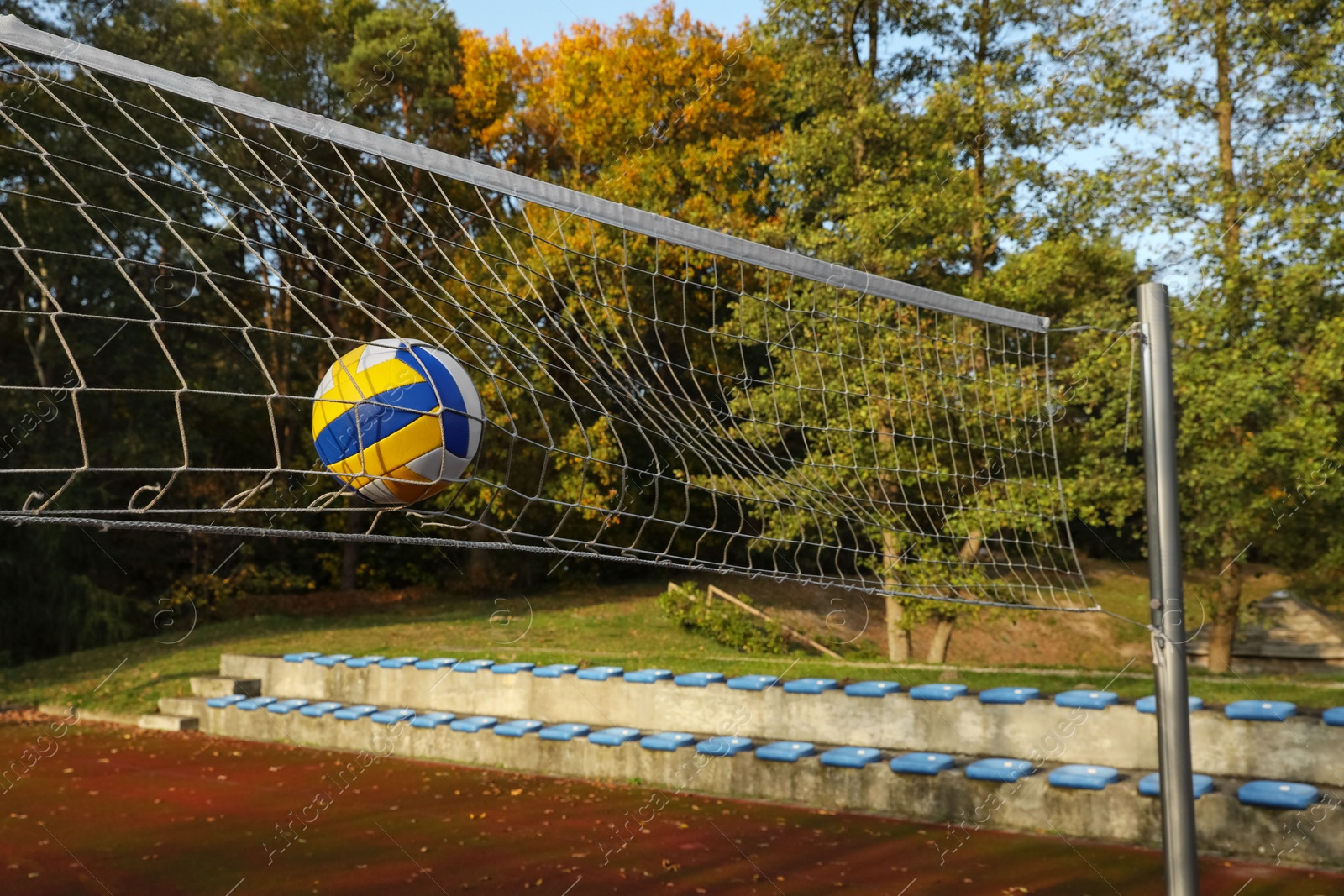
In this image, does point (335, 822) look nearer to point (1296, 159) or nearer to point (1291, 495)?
point (1291, 495)

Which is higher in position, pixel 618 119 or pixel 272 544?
pixel 618 119

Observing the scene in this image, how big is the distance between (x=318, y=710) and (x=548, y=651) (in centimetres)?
290

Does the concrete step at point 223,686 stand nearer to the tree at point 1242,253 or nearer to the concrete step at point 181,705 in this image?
the concrete step at point 181,705

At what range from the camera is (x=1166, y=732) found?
3.54 metres

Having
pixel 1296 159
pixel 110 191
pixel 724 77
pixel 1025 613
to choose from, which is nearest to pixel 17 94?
pixel 110 191

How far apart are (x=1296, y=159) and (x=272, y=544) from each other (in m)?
17.6

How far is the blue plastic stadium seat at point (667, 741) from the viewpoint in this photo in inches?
279

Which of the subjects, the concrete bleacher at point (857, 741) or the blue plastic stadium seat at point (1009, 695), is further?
the blue plastic stadium seat at point (1009, 695)

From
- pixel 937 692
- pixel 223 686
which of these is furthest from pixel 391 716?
pixel 937 692

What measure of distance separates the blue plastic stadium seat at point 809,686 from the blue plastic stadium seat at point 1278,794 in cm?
266

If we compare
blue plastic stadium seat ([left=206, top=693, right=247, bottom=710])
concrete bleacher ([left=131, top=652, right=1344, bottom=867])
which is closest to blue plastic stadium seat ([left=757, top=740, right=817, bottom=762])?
concrete bleacher ([left=131, top=652, right=1344, bottom=867])

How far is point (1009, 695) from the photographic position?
6.47 metres

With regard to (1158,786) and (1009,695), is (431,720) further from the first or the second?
(1158,786)

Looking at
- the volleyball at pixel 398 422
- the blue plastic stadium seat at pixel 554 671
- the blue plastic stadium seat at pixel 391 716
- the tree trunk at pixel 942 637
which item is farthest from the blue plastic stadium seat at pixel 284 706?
the tree trunk at pixel 942 637
